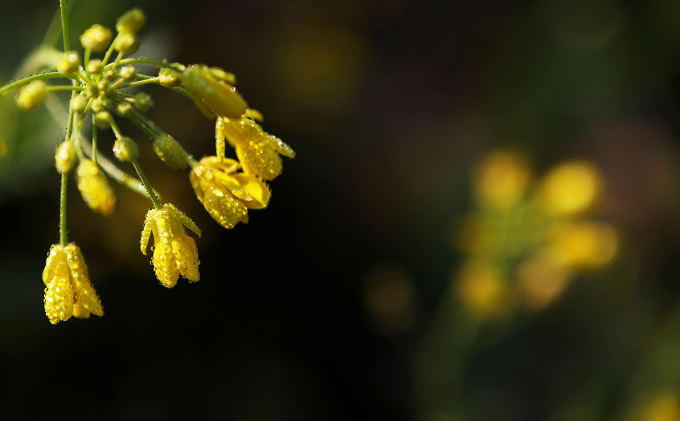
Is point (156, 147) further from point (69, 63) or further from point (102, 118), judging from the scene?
point (69, 63)

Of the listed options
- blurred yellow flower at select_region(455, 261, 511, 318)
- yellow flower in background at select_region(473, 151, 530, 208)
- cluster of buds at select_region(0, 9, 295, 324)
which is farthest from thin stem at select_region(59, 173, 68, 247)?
yellow flower in background at select_region(473, 151, 530, 208)

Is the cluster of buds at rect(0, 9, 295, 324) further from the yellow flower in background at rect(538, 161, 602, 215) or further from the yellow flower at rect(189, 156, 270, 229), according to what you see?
the yellow flower in background at rect(538, 161, 602, 215)

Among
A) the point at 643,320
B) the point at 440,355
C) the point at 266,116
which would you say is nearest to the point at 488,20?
the point at 266,116

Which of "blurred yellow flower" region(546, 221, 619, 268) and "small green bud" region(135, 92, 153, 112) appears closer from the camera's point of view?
"small green bud" region(135, 92, 153, 112)

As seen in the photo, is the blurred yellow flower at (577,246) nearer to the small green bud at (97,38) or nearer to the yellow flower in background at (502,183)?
the yellow flower in background at (502,183)

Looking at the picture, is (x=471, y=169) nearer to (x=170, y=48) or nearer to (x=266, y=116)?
(x=266, y=116)

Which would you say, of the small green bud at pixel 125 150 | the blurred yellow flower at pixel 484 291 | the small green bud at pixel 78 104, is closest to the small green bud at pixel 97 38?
the small green bud at pixel 78 104
